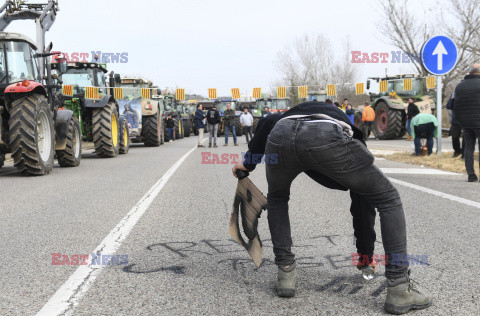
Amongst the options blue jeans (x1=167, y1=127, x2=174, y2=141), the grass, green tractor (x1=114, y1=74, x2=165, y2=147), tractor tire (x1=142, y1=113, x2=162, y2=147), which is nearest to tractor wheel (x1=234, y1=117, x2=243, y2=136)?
blue jeans (x1=167, y1=127, x2=174, y2=141)

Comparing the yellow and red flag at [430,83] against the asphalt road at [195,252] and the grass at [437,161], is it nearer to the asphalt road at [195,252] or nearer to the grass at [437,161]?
the grass at [437,161]

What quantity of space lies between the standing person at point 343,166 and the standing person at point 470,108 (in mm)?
5740

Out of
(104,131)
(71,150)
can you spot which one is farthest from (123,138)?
(71,150)

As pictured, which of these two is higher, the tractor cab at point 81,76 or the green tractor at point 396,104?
the tractor cab at point 81,76

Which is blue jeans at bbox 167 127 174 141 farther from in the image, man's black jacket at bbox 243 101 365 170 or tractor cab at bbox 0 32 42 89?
man's black jacket at bbox 243 101 365 170

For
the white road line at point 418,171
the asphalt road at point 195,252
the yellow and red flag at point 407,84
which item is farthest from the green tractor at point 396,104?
the asphalt road at point 195,252

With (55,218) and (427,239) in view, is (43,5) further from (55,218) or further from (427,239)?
(427,239)

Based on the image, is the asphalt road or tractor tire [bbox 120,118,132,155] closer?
the asphalt road

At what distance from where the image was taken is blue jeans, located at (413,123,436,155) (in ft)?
42.7

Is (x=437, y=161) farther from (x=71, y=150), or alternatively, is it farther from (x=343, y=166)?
(x=343, y=166)

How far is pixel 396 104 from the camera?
22812 mm

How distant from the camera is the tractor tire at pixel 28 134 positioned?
395 inches

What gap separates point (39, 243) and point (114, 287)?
5.30 ft

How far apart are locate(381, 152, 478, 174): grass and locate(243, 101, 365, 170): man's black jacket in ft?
25.5
